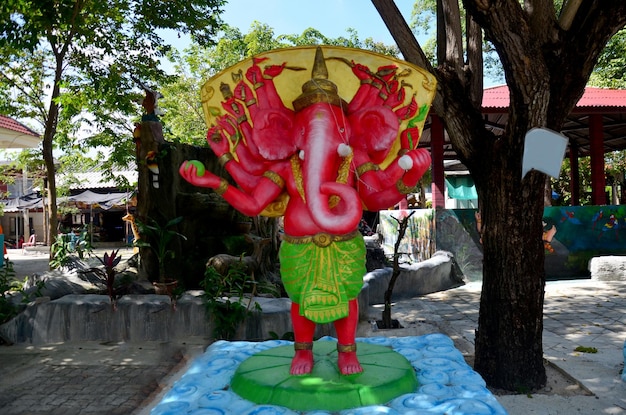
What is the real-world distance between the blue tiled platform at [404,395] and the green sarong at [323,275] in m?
0.51

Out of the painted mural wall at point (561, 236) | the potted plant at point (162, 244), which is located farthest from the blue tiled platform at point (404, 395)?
the painted mural wall at point (561, 236)

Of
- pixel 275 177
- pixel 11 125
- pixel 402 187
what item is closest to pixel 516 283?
pixel 402 187

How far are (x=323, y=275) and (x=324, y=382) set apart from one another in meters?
0.56

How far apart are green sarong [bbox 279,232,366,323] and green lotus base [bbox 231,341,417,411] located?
34 cm

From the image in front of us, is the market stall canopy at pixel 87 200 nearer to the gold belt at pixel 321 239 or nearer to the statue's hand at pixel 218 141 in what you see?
the statue's hand at pixel 218 141

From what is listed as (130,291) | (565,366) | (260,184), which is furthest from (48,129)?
(565,366)

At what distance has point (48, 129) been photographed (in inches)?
363

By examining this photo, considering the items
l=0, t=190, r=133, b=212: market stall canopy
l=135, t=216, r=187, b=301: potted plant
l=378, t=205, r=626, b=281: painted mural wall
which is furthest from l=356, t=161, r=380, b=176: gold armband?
l=0, t=190, r=133, b=212: market stall canopy

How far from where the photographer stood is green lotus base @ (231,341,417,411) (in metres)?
2.31

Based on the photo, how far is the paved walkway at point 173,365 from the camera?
368cm

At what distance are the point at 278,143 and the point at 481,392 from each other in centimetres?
173

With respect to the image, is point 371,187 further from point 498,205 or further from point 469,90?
point 469,90

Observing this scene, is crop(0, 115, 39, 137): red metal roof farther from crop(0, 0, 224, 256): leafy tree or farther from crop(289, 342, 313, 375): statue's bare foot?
crop(289, 342, 313, 375): statue's bare foot

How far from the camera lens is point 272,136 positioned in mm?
2656
